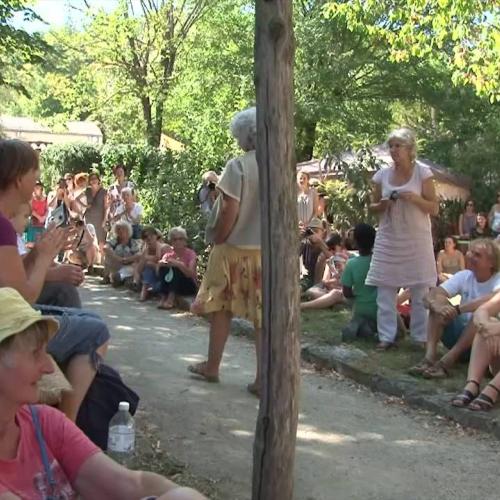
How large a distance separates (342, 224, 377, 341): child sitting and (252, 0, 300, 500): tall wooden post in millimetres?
4088

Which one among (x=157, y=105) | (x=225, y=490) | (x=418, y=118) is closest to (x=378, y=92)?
(x=157, y=105)

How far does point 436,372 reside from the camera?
20.4 ft

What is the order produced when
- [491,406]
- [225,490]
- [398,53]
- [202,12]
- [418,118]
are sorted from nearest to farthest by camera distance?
[225,490] → [491,406] → [398,53] → [202,12] → [418,118]

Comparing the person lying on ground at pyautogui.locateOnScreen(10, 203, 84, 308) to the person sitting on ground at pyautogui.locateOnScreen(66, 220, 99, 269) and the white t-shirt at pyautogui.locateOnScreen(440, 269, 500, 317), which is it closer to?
the white t-shirt at pyautogui.locateOnScreen(440, 269, 500, 317)

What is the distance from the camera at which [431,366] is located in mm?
6305

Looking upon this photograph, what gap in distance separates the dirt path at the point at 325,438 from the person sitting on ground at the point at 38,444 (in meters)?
1.52

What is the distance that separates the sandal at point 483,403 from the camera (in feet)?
17.7

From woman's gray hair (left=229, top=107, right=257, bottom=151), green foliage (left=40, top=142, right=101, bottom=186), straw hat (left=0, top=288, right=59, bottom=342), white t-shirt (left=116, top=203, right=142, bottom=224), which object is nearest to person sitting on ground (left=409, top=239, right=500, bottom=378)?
woman's gray hair (left=229, top=107, right=257, bottom=151)

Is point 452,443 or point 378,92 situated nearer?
point 452,443

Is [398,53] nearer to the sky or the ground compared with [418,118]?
nearer to the ground

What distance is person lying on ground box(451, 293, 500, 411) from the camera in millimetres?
5457

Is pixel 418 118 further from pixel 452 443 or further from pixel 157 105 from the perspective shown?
pixel 452 443

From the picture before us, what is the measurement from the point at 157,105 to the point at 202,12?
3468 mm

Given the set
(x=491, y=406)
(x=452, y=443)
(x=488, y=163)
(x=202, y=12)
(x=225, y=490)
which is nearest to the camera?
(x=225, y=490)
